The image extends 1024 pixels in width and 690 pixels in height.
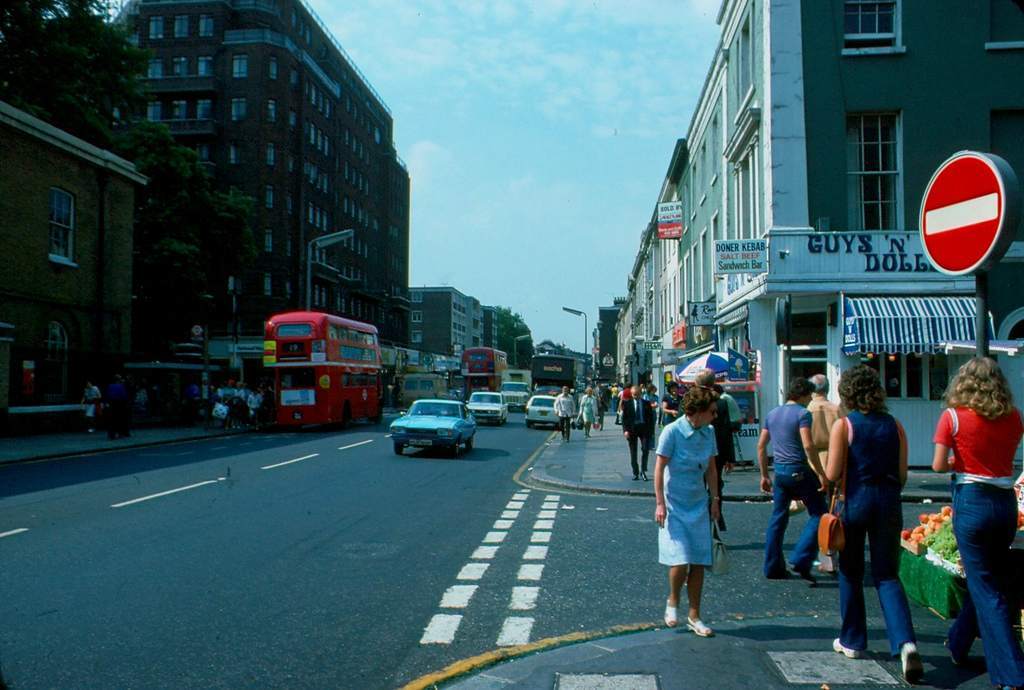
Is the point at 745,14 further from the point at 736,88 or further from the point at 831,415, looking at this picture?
the point at 831,415

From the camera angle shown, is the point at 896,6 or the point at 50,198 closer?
the point at 896,6

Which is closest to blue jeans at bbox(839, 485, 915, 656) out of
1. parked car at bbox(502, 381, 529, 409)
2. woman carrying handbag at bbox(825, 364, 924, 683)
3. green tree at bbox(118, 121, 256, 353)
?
woman carrying handbag at bbox(825, 364, 924, 683)

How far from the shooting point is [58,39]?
31219mm

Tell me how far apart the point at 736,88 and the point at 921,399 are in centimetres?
969

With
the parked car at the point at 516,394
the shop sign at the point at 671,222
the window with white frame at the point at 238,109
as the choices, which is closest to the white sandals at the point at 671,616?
the shop sign at the point at 671,222

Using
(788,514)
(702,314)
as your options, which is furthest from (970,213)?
(702,314)

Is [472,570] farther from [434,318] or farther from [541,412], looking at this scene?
[434,318]

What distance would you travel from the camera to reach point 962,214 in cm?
486

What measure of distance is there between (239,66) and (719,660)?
202 feet

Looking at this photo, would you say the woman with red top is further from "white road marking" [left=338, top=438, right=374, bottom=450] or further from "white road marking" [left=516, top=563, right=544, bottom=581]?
"white road marking" [left=338, top=438, right=374, bottom=450]

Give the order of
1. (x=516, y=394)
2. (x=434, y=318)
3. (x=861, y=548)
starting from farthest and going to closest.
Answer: (x=434, y=318) < (x=516, y=394) < (x=861, y=548)

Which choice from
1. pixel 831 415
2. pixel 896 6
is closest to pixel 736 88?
pixel 896 6

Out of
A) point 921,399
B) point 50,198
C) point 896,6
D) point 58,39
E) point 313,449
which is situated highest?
point 58,39

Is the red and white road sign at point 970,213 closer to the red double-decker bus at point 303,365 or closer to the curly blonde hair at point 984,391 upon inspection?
the curly blonde hair at point 984,391
